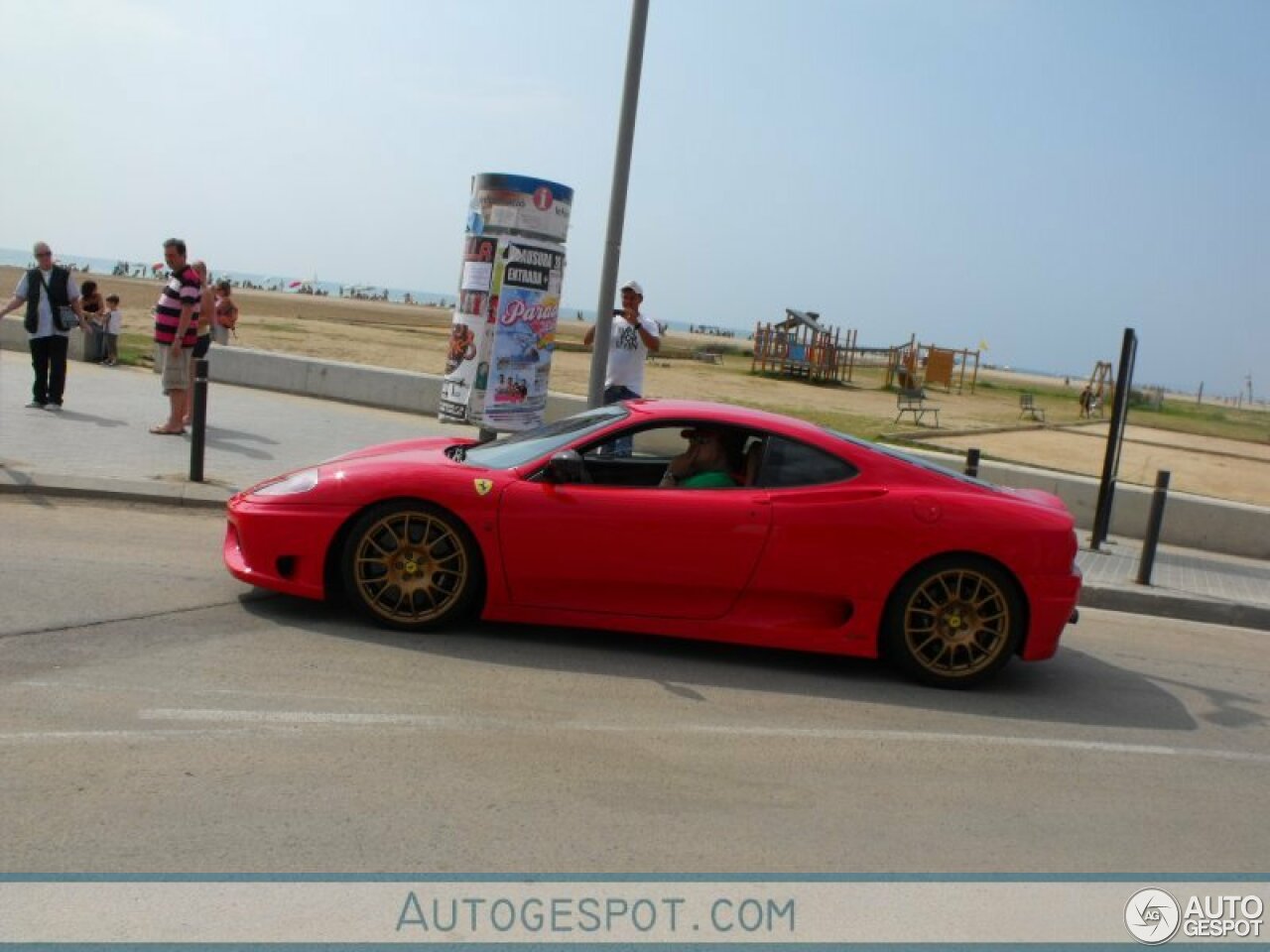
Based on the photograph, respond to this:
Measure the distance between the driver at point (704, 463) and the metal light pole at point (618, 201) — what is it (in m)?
4.24

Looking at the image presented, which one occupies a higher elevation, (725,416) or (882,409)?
(725,416)

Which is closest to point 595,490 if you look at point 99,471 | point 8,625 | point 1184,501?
point 8,625

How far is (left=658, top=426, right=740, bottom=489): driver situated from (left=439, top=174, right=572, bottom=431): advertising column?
539cm

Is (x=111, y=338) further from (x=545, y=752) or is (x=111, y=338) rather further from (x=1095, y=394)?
(x=1095, y=394)

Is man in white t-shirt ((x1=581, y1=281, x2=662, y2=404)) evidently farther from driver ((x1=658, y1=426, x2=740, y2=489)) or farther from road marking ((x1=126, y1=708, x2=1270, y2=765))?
road marking ((x1=126, y1=708, x2=1270, y2=765))

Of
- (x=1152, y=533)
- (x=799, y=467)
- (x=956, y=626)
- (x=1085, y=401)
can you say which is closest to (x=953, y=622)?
(x=956, y=626)

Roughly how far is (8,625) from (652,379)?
26.7 meters

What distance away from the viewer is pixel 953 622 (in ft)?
21.7

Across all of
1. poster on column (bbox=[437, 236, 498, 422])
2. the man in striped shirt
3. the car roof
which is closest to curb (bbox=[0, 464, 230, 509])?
the man in striped shirt

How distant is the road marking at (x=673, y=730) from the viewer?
507 centimetres

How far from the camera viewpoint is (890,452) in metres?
6.98

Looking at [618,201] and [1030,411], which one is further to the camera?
[1030,411]

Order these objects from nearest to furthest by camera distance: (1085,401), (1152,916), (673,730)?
1. (1152,916)
2. (673,730)
3. (1085,401)

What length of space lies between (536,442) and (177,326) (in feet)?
22.6
